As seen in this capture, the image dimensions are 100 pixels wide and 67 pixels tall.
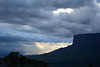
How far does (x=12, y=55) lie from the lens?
7438 centimetres

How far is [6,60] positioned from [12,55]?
3257 millimetres

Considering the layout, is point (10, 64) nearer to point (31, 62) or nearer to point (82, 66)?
point (31, 62)

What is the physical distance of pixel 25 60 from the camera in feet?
253

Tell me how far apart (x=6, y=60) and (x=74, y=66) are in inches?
5351

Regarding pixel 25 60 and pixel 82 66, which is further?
pixel 82 66

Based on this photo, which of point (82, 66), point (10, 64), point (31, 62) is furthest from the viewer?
point (82, 66)

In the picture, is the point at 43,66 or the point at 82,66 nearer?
the point at 43,66

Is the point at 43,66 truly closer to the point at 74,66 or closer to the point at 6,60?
the point at 6,60

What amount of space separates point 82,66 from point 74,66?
896 cm

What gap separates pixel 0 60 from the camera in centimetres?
7488

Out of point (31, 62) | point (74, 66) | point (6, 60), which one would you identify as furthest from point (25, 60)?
point (74, 66)

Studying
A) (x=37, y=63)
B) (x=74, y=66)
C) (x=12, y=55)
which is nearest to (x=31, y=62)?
(x=37, y=63)

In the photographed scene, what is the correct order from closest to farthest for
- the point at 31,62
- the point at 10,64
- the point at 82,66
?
1. the point at 10,64
2. the point at 31,62
3. the point at 82,66

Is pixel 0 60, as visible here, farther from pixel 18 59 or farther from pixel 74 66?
pixel 74 66
